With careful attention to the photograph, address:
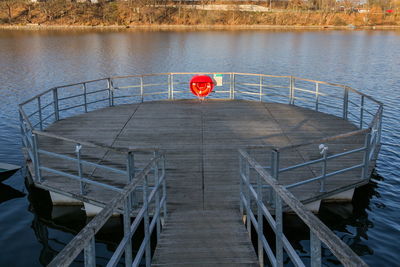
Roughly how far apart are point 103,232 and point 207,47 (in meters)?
43.4

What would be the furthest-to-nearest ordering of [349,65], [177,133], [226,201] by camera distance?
[349,65] → [177,133] → [226,201]

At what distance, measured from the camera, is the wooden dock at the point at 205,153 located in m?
5.34

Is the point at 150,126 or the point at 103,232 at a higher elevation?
the point at 150,126

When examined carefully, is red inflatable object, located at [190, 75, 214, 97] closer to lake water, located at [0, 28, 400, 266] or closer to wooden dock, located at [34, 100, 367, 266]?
wooden dock, located at [34, 100, 367, 266]

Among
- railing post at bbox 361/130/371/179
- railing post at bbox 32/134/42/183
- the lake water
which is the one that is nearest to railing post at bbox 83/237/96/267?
the lake water

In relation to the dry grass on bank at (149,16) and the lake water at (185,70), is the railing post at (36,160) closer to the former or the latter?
the lake water at (185,70)

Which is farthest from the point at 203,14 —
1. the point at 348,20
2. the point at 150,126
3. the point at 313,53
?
the point at 150,126

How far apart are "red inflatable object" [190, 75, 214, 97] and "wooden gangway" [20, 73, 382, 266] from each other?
388 millimetres

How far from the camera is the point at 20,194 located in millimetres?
9812

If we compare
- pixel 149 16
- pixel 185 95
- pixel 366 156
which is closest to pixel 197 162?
pixel 366 156

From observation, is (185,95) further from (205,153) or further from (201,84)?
(205,153)

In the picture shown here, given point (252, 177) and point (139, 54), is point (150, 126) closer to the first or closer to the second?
point (252, 177)

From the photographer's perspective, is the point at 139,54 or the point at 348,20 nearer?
the point at 139,54

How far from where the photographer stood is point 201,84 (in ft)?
48.0
